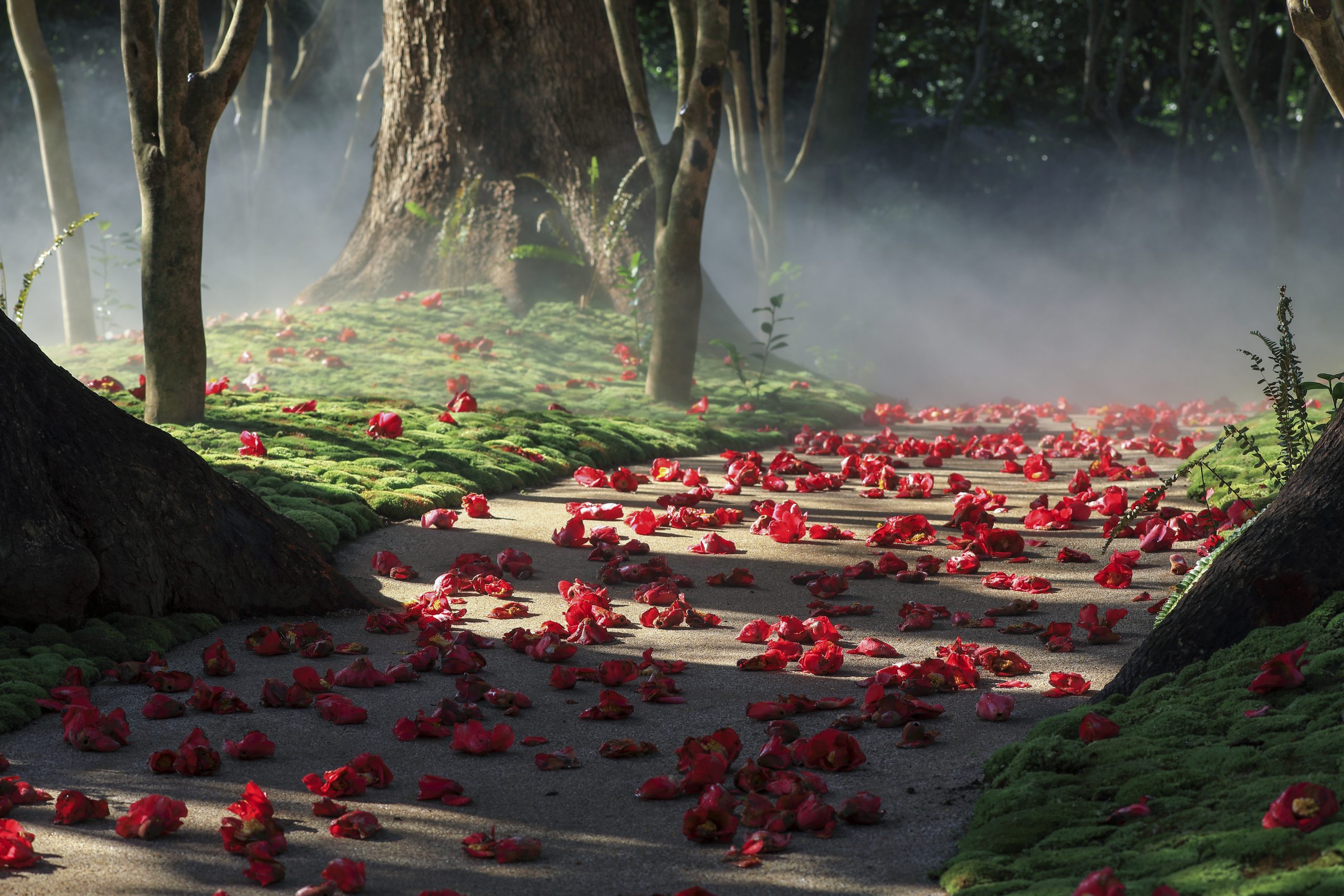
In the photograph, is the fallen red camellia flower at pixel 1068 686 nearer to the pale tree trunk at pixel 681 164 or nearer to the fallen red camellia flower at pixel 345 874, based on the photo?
the fallen red camellia flower at pixel 345 874

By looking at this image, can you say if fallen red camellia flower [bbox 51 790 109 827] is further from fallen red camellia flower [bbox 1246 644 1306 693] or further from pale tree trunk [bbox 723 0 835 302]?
pale tree trunk [bbox 723 0 835 302]

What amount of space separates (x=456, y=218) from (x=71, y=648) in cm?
909

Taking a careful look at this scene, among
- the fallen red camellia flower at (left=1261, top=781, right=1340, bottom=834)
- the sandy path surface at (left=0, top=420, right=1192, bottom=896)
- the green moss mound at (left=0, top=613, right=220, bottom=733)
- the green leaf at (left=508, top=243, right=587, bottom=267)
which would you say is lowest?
the sandy path surface at (left=0, top=420, right=1192, bottom=896)

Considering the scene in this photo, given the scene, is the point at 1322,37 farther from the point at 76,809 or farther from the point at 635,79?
the point at 635,79

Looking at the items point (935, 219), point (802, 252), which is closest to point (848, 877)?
point (802, 252)

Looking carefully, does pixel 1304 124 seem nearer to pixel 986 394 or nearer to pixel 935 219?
pixel 986 394

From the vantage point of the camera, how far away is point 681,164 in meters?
9.12

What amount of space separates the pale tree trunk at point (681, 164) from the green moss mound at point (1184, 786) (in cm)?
683

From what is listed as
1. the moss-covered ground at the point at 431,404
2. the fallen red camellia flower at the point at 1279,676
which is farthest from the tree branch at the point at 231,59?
the fallen red camellia flower at the point at 1279,676

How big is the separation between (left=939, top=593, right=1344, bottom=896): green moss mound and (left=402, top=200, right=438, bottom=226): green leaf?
10560 millimetres

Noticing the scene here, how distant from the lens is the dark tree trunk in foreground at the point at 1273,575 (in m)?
2.69

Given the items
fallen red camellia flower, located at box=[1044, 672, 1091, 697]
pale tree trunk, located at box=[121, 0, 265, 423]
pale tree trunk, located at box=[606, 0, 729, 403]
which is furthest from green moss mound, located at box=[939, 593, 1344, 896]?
pale tree trunk, located at box=[606, 0, 729, 403]

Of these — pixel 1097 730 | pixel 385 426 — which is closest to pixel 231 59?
pixel 385 426

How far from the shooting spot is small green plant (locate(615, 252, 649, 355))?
10.6 metres
